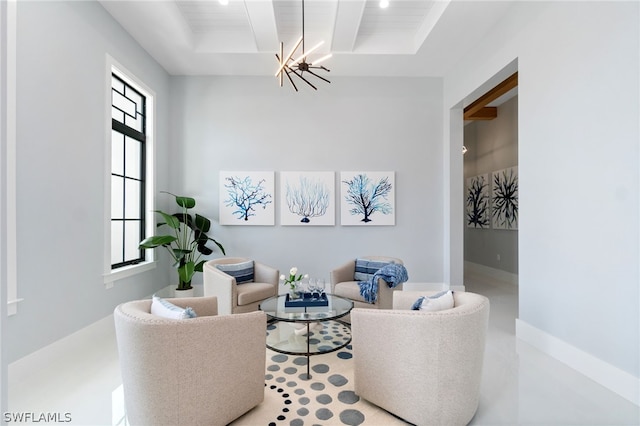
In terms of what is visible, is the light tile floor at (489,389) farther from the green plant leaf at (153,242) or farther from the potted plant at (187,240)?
the potted plant at (187,240)

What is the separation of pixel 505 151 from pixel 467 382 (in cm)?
562

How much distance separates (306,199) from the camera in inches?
200

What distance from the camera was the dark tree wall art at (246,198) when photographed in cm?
505

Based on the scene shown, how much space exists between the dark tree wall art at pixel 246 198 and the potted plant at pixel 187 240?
0.42m

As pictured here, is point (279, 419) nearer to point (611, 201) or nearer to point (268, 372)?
point (268, 372)

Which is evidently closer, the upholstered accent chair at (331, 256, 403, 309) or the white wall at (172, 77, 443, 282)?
the upholstered accent chair at (331, 256, 403, 309)

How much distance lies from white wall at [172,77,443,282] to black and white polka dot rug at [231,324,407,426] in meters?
2.53

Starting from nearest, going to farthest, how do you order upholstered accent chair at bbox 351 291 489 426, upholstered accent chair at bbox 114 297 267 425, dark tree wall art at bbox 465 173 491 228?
upholstered accent chair at bbox 114 297 267 425 → upholstered accent chair at bbox 351 291 489 426 → dark tree wall art at bbox 465 173 491 228

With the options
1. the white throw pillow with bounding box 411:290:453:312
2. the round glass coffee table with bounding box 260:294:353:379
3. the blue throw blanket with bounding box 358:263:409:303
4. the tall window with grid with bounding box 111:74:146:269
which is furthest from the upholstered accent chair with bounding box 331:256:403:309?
the tall window with grid with bounding box 111:74:146:269

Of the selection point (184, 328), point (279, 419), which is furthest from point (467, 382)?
point (184, 328)

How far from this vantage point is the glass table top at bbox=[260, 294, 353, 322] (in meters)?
2.58

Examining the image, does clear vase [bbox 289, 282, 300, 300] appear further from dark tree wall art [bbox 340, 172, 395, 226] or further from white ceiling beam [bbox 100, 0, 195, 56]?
white ceiling beam [bbox 100, 0, 195, 56]

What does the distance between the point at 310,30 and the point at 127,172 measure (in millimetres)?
3216

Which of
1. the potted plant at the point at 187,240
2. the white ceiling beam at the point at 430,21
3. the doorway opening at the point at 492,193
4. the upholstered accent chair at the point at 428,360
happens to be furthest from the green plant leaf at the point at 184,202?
the doorway opening at the point at 492,193
